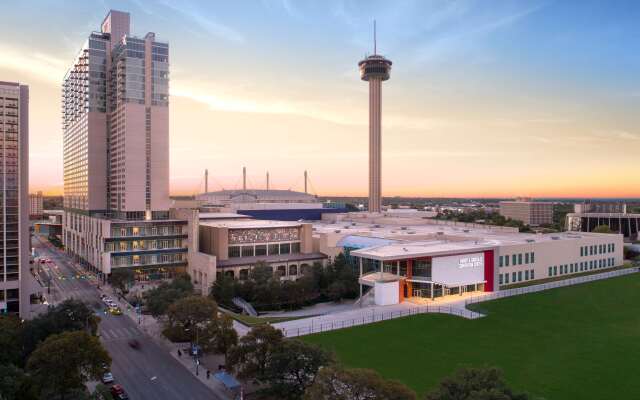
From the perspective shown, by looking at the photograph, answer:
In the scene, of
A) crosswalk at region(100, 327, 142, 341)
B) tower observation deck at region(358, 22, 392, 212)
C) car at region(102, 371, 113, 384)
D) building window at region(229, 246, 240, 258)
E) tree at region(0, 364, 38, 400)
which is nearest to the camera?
tree at region(0, 364, 38, 400)

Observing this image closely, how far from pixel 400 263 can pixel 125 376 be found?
44898 mm

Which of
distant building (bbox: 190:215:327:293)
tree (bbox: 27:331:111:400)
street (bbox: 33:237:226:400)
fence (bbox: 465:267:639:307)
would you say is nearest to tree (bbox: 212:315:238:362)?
street (bbox: 33:237:226:400)

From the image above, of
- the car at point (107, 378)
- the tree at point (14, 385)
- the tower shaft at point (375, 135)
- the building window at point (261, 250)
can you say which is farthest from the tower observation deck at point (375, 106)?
the tree at point (14, 385)

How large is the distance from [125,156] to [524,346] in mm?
84129

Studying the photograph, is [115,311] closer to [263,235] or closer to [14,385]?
[263,235]

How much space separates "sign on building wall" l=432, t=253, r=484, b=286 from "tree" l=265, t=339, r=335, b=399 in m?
42.5

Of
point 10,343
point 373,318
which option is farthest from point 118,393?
point 373,318

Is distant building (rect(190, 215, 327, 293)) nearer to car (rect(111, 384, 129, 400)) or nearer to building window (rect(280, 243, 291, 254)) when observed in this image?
building window (rect(280, 243, 291, 254))

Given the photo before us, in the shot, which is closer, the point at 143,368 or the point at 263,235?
the point at 143,368

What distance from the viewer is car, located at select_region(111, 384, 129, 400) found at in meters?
40.0

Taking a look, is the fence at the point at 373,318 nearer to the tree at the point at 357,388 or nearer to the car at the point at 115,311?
the tree at the point at 357,388

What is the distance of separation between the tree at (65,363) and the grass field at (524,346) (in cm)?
2029

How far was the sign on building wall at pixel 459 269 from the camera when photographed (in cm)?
7462

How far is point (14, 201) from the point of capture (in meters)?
69.6
